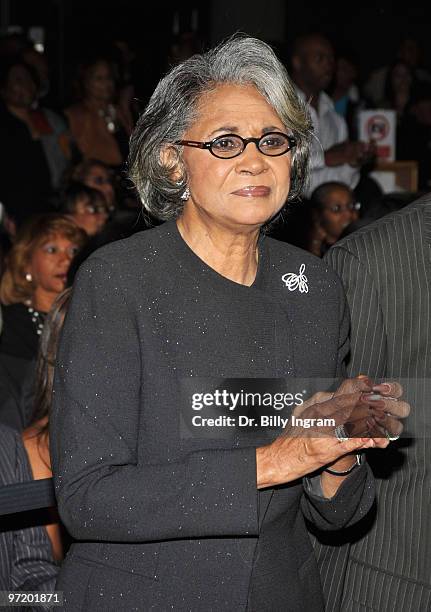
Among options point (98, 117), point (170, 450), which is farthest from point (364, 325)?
point (98, 117)

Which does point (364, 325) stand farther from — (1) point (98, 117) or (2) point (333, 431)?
(1) point (98, 117)

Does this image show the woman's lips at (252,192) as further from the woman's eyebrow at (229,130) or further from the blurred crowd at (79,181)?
the blurred crowd at (79,181)

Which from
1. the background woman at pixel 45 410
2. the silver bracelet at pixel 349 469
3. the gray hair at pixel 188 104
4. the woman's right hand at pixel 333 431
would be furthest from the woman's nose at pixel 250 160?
the background woman at pixel 45 410

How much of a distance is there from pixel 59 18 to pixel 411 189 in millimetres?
8419

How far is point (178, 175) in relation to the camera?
2336 mm

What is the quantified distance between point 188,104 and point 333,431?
768 millimetres

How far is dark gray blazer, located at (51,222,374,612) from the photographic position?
2004mm

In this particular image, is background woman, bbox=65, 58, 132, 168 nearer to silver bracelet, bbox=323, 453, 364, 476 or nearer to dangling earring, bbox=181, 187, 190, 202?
dangling earring, bbox=181, 187, 190, 202

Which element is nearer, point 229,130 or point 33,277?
point 229,130

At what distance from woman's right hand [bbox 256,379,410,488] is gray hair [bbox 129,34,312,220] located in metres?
0.63

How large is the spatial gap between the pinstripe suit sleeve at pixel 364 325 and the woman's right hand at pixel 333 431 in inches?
24.7

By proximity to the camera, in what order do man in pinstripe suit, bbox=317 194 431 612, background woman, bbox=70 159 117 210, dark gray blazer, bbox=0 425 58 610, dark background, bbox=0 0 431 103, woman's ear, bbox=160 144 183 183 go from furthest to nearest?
1. dark background, bbox=0 0 431 103
2. background woman, bbox=70 159 117 210
3. dark gray blazer, bbox=0 425 58 610
4. man in pinstripe suit, bbox=317 194 431 612
5. woman's ear, bbox=160 144 183 183

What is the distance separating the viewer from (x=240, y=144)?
219cm

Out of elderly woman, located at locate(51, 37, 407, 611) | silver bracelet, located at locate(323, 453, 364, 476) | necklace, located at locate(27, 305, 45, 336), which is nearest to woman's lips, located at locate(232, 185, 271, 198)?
elderly woman, located at locate(51, 37, 407, 611)
